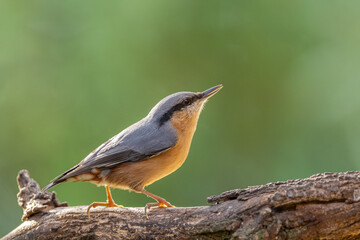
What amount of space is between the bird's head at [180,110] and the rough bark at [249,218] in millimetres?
1077

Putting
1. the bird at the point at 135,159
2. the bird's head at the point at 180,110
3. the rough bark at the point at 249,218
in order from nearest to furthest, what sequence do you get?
the rough bark at the point at 249,218 → the bird at the point at 135,159 → the bird's head at the point at 180,110

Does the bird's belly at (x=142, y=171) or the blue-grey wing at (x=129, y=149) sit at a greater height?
the blue-grey wing at (x=129, y=149)

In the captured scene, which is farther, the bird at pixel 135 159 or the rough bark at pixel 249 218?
the bird at pixel 135 159

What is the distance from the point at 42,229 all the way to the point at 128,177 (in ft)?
2.63

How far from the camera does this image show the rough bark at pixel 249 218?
2.62m

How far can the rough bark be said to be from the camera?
8.59 ft

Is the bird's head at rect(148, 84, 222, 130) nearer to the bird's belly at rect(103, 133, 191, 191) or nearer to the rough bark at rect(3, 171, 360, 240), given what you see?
the bird's belly at rect(103, 133, 191, 191)

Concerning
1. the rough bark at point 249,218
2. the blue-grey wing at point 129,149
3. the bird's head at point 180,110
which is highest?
the bird's head at point 180,110

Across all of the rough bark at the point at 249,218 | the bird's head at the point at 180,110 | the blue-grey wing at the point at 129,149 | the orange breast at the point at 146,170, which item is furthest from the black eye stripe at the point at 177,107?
the rough bark at the point at 249,218

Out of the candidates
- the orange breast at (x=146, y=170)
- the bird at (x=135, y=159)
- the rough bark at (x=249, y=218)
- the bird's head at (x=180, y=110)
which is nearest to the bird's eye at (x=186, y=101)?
the bird's head at (x=180, y=110)

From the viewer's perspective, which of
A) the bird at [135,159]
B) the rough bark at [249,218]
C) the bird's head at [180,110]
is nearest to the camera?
the rough bark at [249,218]

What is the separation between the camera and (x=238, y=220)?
9.25 ft

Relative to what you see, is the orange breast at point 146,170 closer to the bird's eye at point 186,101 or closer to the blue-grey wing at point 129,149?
the blue-grey wing at point 129,149

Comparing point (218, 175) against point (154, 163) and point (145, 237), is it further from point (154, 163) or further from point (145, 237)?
point (145, 237)
